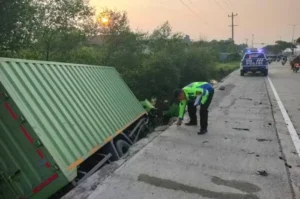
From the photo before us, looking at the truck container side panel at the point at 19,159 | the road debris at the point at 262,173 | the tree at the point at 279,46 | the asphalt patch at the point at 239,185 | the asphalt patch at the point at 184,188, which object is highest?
the truck container side panel at the point at 19,159

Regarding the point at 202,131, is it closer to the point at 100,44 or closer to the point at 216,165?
the point at 216,165

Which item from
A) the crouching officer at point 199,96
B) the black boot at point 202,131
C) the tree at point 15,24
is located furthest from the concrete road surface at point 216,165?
the tree at point 15,24

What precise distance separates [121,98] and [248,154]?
3.98 metres

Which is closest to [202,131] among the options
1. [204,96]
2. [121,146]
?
[204,96]

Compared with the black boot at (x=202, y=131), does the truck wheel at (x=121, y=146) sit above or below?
above

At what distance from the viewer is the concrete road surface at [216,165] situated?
4926mm

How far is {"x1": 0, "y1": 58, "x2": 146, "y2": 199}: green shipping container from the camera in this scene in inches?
180

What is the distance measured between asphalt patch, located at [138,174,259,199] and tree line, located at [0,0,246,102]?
15.2 feet

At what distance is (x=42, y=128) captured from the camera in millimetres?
4824

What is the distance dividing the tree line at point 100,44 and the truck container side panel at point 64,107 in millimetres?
Result: 1759

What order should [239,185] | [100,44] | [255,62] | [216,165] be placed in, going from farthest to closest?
1. [255,62]
2. [100,44]
3. [216,165]
4. [239,185]

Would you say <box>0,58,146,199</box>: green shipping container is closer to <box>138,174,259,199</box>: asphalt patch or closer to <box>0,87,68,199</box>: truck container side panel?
<box>0,87,68,199</box>: truck container side panel

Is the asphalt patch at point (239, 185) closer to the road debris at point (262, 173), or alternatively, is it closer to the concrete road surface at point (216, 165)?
the concrete road surface at point (216, 165)

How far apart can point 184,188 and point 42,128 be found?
7.25 ft
